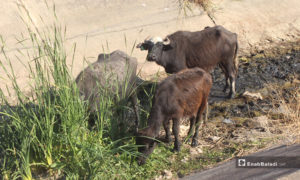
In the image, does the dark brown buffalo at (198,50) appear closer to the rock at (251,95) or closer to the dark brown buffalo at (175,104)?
the rock at (251,95)

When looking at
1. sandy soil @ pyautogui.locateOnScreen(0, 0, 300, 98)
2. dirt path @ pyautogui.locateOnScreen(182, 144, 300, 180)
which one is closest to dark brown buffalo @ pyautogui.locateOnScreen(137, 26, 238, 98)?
sandy soil @ pyautogui.locateOnScreen(0, 0, 300, 98)

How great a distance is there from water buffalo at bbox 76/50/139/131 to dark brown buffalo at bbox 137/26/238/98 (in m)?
1.07

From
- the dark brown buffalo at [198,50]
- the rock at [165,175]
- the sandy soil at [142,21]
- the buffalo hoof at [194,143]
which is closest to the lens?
the rock at [165,175]

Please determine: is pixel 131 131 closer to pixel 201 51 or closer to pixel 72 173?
pixel 72 173

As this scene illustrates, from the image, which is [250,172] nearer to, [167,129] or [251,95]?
[167,129]

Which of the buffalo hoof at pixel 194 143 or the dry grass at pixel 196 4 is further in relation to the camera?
the dry grass at pixel 196 4

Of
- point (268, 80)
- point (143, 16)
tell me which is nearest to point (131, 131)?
point (268, 80)

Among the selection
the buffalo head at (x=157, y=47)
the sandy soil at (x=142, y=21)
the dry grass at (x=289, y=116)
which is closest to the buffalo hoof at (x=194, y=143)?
the dry grass at (x=289, y=116)

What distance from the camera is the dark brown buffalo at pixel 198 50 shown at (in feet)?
24.2

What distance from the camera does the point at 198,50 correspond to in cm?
740

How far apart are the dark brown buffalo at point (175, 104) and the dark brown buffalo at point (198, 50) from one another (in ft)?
5.77

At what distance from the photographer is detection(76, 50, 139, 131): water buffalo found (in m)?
5.57

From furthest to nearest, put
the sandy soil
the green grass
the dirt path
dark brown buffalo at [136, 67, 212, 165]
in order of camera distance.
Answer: the sandy soil, dark brown buffalo at [136, 67, 212, 165], the dirt path, the green grass

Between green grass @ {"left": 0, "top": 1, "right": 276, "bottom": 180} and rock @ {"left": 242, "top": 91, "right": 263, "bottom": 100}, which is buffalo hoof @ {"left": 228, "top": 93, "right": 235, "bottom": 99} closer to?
rock @ {"left": 242, "top": 91, "right": 263, "bottom": 100}
